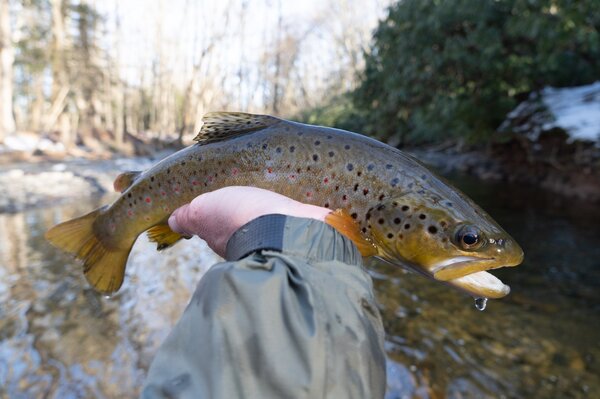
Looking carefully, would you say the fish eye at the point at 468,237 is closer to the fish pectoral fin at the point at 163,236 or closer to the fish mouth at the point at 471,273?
the fish mouth at the point at 471,273

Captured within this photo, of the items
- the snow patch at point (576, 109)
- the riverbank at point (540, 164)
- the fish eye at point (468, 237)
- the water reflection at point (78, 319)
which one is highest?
the snow patch at point (576, 109)

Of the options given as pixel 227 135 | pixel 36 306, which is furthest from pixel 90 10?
pixel 227 135

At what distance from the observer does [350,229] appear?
58.9 inches

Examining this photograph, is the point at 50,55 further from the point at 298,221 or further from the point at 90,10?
the point at 298,221

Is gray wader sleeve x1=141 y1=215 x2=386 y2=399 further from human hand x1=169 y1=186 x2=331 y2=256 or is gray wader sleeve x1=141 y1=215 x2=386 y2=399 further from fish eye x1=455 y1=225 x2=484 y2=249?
fish eye x1=455 y1=225 x2=484 y2=249

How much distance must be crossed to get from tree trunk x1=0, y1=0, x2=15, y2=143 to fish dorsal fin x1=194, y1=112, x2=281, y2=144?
2036cm

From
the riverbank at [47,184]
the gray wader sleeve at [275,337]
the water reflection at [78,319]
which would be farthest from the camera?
the riverbank at [47,184]

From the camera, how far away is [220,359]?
0.82 m

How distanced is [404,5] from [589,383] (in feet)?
28.9

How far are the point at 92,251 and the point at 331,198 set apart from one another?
52.3 inches

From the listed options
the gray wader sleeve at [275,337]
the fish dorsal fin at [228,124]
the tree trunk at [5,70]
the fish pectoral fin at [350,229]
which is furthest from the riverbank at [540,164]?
the tree trunk at [5,70]

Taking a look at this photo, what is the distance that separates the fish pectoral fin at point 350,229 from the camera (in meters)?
1.37

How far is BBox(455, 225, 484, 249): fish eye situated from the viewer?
1.49 m

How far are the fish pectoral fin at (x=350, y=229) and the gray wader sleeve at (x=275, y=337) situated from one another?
0.36 m
